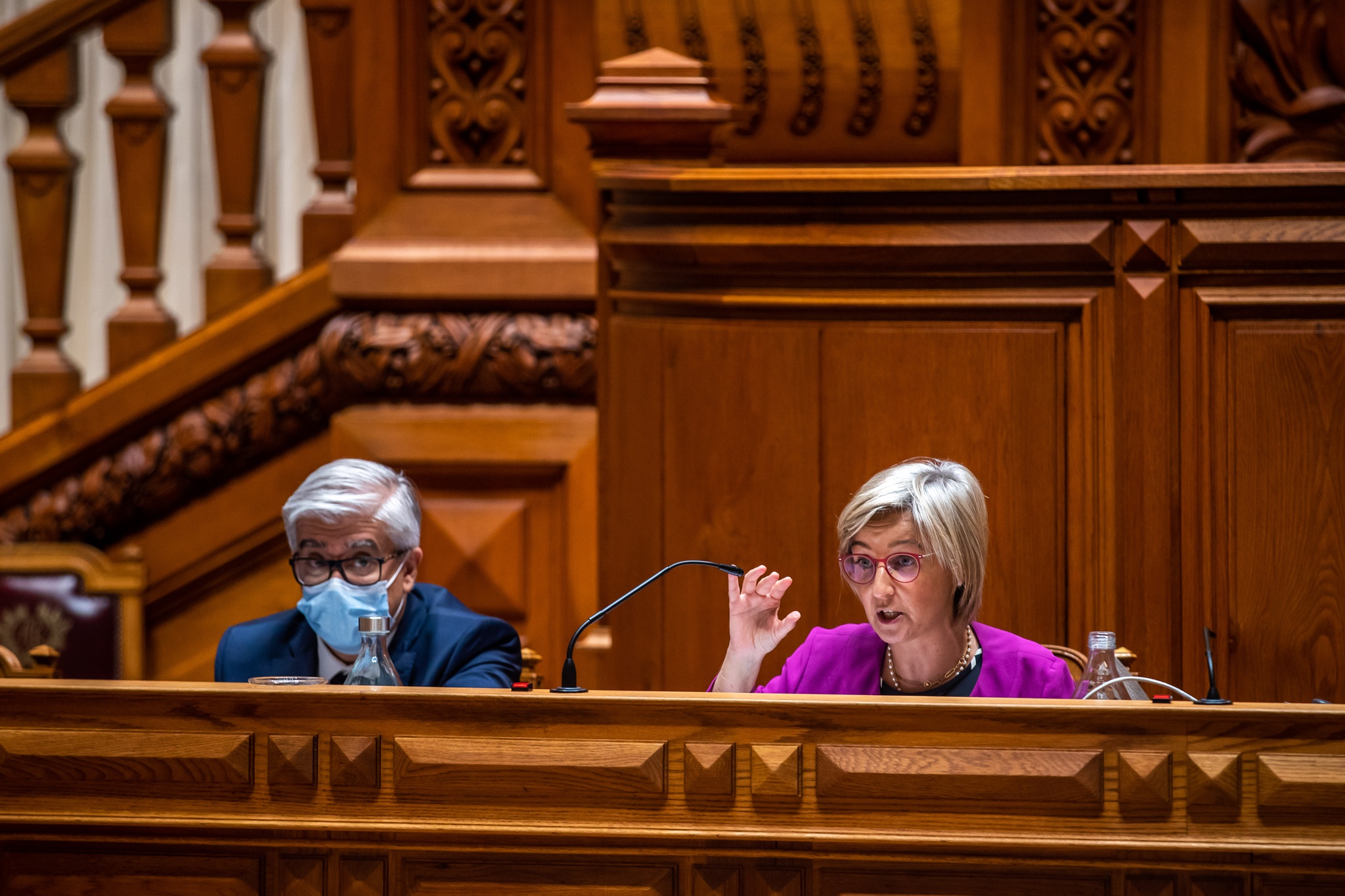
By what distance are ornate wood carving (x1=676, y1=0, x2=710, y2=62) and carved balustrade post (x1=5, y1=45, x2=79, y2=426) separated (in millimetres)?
1593

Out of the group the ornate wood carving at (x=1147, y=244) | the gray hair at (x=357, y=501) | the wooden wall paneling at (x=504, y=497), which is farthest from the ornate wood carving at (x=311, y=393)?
the ornate wood carving at (x=1147, y=244)

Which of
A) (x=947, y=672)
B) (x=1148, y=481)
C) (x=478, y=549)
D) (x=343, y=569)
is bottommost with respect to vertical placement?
(x=478, y=549)

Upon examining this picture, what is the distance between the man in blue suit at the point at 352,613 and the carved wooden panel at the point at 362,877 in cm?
79

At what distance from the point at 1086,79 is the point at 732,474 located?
1.62 metres

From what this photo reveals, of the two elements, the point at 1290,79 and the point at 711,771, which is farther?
the point at 1290,79

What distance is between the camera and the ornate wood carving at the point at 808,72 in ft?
13.0

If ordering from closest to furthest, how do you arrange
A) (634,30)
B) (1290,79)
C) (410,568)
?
1. (410,568)
2. (1290,79)
3. (634,30)

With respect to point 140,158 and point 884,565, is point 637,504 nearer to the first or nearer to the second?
point 884,565

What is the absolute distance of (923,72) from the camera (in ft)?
13.2

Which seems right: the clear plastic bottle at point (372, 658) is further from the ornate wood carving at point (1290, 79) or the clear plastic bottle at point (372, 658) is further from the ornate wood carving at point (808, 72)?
the ornate wood carving at point (1290, 79)

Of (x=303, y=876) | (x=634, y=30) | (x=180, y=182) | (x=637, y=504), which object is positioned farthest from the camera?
(x=180, y=182)

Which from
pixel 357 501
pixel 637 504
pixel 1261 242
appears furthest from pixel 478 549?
pixel 1261 242

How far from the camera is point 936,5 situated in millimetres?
3959

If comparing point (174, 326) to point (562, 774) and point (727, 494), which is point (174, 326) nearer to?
point (727, 494)
